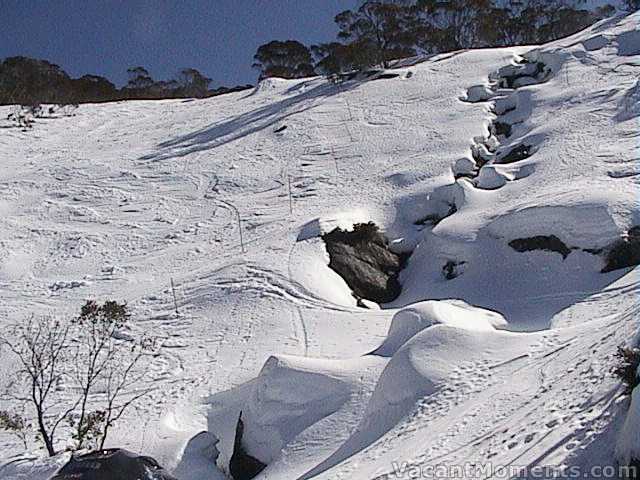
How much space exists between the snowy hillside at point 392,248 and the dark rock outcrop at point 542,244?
4 cm

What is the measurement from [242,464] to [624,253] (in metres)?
6.81

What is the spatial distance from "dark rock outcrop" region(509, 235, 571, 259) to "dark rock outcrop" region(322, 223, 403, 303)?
7.79 feet

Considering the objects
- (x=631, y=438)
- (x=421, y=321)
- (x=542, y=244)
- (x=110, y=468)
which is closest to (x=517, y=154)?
(x=542, y=244)

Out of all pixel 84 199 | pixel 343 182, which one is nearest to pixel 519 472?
pixel 343 182

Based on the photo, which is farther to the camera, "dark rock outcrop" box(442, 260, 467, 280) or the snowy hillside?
"dark rock outcrop" box(442, 260, 467, 280)

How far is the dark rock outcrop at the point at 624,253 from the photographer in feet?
36.1

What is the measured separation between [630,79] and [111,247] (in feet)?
46.8

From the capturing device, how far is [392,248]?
14.1 m

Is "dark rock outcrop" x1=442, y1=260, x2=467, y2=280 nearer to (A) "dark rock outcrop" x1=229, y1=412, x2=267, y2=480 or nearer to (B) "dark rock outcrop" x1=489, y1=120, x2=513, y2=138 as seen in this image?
(A) "dark rock outcrop" x1=229, y1=412, x2=267, y2=480

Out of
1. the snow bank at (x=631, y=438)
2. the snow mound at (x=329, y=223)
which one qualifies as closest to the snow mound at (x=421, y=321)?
the snow bank at (x=631, y=438)

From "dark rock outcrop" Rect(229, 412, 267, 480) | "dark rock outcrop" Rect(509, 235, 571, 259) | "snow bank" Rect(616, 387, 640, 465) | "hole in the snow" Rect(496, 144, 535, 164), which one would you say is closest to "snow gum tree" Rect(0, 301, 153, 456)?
"dark rock outcrop" Rect(229, 412, 267, 480)

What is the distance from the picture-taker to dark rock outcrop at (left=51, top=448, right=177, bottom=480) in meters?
6.60

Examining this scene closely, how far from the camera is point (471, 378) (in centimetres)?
725

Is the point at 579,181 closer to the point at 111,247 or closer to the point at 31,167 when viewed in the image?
the point at 111,247
